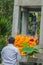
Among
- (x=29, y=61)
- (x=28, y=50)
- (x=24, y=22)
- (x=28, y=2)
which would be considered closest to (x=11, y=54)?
(x=29, y=61)

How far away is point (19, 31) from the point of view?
1197 cm

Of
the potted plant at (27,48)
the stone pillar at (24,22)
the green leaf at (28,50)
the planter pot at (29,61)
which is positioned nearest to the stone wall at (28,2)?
the stone pillar at (24,22)

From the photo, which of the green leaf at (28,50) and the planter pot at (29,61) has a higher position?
the green leaf at (28,50)

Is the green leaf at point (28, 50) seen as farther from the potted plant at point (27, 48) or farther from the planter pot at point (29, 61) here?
A: the planter pot at point (29, 61)

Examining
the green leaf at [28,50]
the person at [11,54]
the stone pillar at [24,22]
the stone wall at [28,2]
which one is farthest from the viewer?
the stone pillar at [24,22]

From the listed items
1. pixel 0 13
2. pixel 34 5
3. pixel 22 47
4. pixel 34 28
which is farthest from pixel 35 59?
pixel 0 13

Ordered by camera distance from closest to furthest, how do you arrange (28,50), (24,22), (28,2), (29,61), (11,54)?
(11,54)
(29,61)
(28,50)
(28,2)
(24,22)

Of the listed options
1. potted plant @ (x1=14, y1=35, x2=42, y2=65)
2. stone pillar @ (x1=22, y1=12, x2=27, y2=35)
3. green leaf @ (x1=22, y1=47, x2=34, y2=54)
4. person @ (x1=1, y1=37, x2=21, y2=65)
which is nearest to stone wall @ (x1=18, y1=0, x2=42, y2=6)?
stone pillar @ (x1=22, y1=12, x2=27, y2=35)

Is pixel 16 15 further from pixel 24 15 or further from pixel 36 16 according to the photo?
pixel 36 16

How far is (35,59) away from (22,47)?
938 mm

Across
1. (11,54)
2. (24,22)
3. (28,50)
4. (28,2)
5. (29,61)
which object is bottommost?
(29,61)

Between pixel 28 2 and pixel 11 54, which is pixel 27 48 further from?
pixel 11 54

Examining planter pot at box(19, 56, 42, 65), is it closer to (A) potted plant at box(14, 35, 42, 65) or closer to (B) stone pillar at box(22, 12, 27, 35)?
(A) potted plant at box(14, 35, 42, 65)

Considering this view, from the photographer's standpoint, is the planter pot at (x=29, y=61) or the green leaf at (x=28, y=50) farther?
the green leaf at (x=28, y=50)
